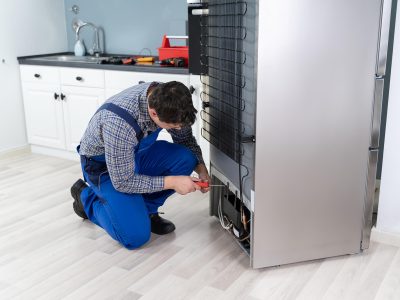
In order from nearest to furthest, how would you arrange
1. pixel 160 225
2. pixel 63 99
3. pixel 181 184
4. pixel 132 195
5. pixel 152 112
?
pixel 152 112 < pixel 181 184 < pixel 132 195 < pixel 160 225 < pixel 63 99

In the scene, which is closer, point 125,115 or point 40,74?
point 125,115

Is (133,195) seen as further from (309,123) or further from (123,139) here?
(309,123)

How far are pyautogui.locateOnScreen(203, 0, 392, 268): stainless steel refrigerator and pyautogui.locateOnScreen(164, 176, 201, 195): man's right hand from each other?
204 millimetres

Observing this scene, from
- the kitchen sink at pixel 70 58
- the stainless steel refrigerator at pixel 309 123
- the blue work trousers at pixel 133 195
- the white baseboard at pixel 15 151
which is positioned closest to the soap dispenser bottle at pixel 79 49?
the kitchen sink at pixel 70 58

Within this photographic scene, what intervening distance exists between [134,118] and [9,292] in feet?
2.77

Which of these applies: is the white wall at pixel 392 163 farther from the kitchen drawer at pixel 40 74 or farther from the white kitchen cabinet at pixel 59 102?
the kitchen drawer at pixel 40 74

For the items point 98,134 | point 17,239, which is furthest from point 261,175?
point 17,239

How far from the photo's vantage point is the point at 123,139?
6.52 feet

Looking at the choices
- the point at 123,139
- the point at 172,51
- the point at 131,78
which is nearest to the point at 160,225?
the point at 123,139

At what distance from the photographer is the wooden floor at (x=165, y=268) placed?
73.2 inches

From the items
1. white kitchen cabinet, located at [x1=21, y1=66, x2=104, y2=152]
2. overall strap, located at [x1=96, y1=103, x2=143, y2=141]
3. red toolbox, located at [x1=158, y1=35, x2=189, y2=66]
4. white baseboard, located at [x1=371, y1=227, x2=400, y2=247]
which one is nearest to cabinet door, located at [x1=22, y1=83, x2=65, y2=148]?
white kitchen cabinet, located at [x1=21, y1=66, x2=104, y2=152]

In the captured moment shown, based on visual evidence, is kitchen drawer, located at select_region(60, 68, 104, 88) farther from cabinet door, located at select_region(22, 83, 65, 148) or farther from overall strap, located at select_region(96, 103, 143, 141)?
overall strap, located at select_region(96, 103, 143, 141)

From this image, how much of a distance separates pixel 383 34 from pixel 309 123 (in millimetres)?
446

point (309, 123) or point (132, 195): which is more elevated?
point (309, 123)
